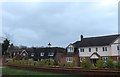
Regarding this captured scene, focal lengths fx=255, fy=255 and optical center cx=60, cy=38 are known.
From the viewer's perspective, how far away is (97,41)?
5819 cm

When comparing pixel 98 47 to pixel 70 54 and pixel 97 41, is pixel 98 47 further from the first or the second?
pixel 70 54

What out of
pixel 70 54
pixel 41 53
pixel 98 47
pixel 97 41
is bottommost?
pixel 70 54

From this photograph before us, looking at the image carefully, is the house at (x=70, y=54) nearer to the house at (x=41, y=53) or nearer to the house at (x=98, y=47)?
the house at (x=98, y=47)

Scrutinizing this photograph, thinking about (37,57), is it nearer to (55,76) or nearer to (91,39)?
(91,39)

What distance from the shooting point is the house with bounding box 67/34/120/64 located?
176 ft

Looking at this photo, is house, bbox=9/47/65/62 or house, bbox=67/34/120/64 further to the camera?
house, bbox=9/47/65/62

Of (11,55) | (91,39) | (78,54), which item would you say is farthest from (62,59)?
(11,55)

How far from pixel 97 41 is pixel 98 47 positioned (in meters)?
2.07

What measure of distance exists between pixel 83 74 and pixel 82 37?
3767 centimetres

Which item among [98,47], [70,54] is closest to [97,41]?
[98,47]

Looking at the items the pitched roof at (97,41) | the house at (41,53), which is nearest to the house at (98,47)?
the pitched roof at (97,41)

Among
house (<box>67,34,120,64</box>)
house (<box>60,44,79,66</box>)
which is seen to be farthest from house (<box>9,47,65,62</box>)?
house (<box>67,34,120,64</box>)

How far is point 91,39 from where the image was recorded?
60.6 m

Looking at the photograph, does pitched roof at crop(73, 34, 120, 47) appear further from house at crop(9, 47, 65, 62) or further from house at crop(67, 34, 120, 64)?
house at crop(9, 47, 65, 62)
